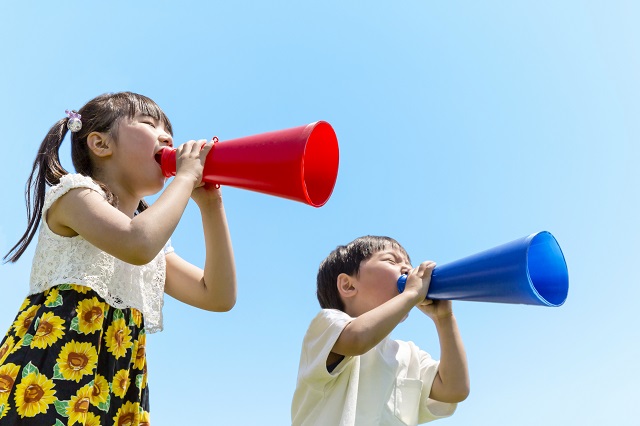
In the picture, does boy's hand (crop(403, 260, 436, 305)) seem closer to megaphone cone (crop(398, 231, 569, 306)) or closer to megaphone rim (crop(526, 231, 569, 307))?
megaphone cone (crop(398, 231, 569, 306))

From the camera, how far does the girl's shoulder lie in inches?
91.9

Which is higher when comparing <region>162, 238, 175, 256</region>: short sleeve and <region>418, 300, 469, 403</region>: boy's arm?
<region>162, 238, 175, 256</region>: short sleeve

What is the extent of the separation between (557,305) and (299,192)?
1.02m

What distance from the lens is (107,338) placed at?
2273 millimetres

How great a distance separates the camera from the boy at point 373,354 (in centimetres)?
293

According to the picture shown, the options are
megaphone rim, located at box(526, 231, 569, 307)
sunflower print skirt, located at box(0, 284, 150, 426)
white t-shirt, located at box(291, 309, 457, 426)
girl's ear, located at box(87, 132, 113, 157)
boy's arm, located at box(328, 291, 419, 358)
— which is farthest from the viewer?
white t-shirt, located at box(291, 309, 457, 426)

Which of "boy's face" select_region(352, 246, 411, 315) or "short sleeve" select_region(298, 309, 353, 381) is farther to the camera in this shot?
"boy's face" select_region(352, 246, 411, 315)

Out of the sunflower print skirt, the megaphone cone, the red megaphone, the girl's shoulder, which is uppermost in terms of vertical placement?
the red megaphone

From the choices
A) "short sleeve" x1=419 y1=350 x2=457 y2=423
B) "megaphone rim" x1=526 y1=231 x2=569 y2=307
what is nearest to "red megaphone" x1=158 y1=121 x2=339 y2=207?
"megaphone rim" x1=526 y1=231 x2=569 y2=307

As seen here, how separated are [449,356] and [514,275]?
72 cm

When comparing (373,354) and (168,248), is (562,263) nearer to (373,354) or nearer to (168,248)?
(373,354)

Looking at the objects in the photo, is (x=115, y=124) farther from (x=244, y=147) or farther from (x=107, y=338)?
(x=107, y=338)

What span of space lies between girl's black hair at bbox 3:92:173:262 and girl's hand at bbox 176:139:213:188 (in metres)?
0.22

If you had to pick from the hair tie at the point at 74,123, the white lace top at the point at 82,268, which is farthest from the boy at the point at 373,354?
the hair tie at the point at 74,123
